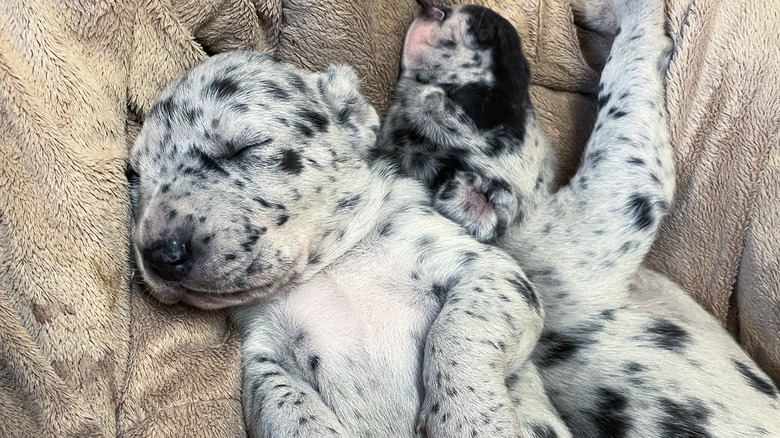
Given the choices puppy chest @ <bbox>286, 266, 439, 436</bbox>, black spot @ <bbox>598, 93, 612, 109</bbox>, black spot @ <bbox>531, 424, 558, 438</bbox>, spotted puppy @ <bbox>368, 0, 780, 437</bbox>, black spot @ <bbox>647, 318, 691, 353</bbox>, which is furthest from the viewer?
black spot @ <bbox>598, 93, 612, 109</bbox>

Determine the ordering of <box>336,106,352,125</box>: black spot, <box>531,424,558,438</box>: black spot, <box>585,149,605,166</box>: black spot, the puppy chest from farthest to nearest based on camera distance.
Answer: <box>585,149,605,166</box>: black spot < <box>336,106,352,125</box>: black spot < the puppy chest < <box>531,424,558,438</box>: black spot

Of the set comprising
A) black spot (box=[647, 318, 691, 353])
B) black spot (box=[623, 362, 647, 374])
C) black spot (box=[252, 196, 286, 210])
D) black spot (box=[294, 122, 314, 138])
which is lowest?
black spot (box=[623, 362, 647, 374])

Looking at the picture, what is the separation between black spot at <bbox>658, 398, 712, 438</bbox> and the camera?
2.49 meters

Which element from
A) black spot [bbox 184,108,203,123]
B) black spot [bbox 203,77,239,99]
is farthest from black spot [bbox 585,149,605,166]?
black spot [bbox 184,108,203,123]

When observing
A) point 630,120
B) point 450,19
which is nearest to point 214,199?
point 450,19

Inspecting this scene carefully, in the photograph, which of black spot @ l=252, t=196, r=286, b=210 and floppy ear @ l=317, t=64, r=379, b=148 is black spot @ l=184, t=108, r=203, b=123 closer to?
black spot @ l=252, t=196, r=286, b=210

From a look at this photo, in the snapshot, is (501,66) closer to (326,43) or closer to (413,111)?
(413,111)

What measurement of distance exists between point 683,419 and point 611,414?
0.77 feet

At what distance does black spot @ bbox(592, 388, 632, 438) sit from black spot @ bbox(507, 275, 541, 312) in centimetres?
42

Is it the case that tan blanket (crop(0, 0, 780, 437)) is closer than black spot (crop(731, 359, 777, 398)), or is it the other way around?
tan blanket (crop(0, 0, 780, 437))

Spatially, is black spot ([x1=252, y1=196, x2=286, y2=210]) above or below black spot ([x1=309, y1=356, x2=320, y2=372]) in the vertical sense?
above

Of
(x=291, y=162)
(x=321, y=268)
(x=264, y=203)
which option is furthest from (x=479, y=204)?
(x=264, y=203)

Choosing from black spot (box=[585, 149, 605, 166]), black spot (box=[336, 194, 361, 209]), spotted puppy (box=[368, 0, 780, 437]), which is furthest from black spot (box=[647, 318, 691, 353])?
black spot (box=[336, 194, 361, 209])

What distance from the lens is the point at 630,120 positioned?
2979 mm
